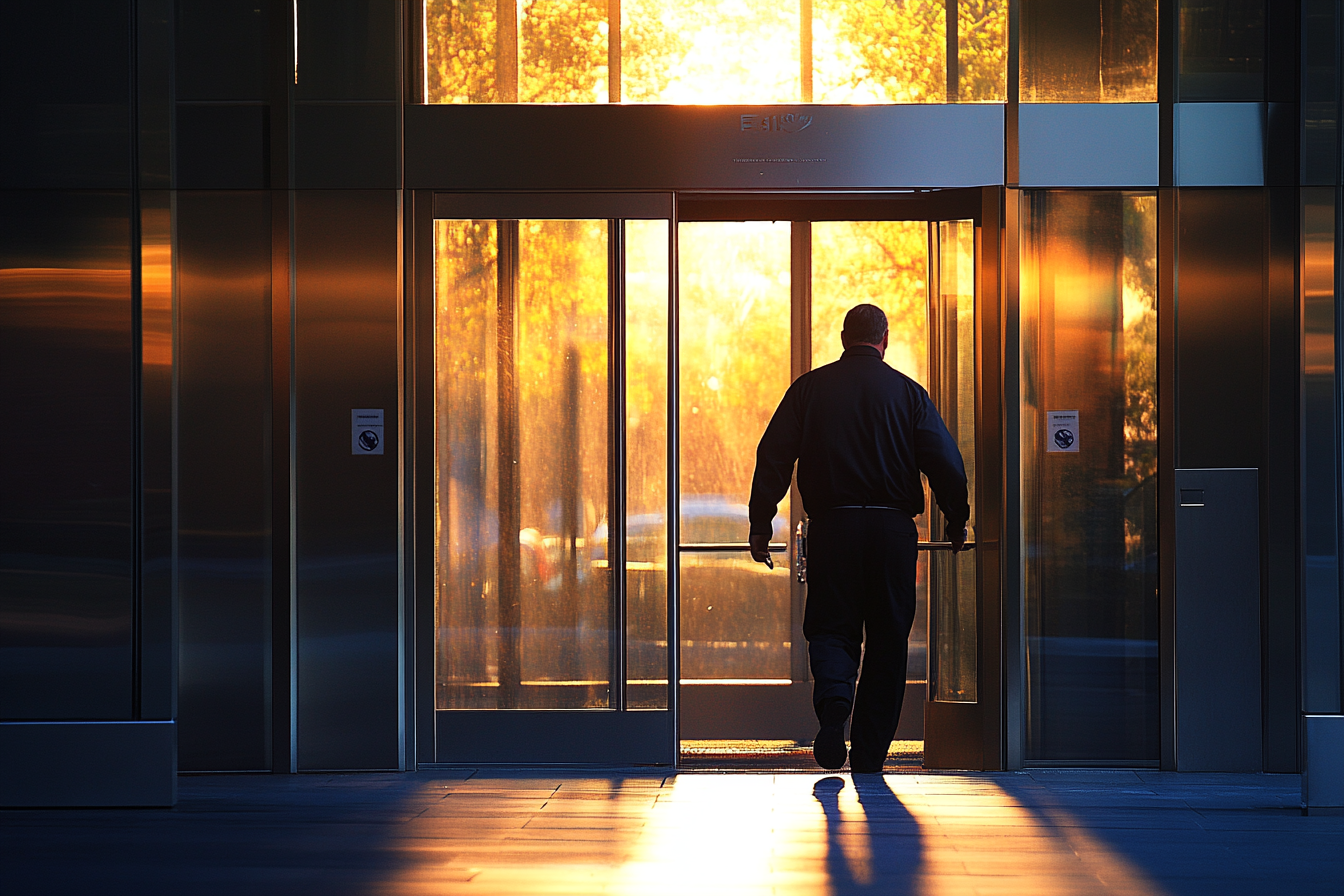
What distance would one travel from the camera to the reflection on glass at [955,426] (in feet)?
18.5

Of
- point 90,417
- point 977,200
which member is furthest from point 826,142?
point 90,417

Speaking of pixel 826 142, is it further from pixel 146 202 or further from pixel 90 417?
pixel 90 417

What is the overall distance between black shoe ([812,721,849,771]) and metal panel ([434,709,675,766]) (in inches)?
29.4

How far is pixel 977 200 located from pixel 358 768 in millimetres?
3467

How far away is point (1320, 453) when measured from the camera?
4.73 metres

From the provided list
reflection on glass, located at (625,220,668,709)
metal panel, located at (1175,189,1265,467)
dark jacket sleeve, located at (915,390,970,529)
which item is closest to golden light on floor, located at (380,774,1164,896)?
reflection on glass, located at (625,220,668,709)

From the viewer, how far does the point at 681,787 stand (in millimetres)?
4930

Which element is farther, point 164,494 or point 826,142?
point 826,142

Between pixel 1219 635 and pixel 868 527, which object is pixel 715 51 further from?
pixel 1219 635

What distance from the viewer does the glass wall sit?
18.1 ft

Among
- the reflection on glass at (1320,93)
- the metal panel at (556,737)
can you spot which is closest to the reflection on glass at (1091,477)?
the reflection on glass at (1320,93)

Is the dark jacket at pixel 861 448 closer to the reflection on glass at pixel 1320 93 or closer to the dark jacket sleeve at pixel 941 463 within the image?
the dark jacket sleeve at pixel 941 463

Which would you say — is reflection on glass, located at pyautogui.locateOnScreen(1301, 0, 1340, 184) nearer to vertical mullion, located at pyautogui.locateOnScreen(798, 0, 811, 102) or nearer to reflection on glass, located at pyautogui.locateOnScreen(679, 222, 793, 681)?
vertical mullion, located at pyautogui.locateOnScreen(798, 0, 811, 102)

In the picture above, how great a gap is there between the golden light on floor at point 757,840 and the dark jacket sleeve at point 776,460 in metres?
1.04
